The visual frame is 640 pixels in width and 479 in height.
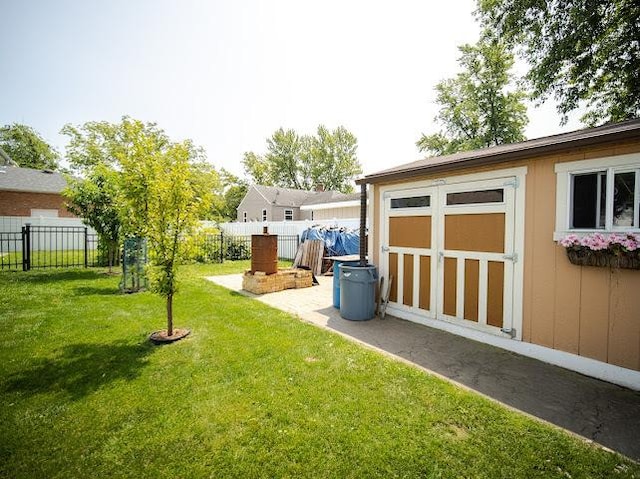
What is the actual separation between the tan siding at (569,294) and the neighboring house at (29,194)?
2536cm

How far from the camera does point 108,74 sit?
9.88m

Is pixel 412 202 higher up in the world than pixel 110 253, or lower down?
higher up

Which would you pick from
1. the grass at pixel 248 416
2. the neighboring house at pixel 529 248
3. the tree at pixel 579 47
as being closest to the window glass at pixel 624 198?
the neighboring house at pixel 529 248

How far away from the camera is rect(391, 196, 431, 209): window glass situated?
18.5 feet

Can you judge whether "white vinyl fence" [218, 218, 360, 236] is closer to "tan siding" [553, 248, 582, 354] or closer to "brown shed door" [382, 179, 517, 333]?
"brown shed door" [382, 179, 517, 333]

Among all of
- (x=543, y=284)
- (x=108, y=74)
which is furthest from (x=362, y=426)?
(x=108, y=74)

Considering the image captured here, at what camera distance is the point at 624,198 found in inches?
135

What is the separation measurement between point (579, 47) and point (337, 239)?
1239 cm

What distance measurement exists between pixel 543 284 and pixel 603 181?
146 cm

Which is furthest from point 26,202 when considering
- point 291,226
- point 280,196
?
point 291,226

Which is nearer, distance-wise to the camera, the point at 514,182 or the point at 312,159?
the point at 514,182

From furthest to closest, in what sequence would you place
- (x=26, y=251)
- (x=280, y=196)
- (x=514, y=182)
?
(x=280, y=196)
(x=26, y=251)
(x=514, y=182)

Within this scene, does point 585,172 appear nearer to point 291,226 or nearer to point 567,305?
point 567,305

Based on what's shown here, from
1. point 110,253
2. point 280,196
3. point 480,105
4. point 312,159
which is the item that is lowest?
point 110,253
